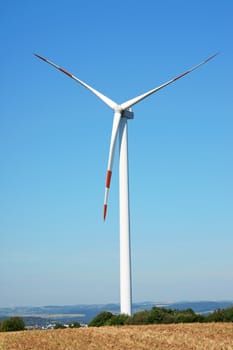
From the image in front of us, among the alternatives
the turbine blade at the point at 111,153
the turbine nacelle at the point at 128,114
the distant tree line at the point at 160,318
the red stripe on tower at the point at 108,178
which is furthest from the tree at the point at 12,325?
A: the turbine nacelle at the point at 128,114

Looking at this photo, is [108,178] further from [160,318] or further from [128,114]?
[160,318]

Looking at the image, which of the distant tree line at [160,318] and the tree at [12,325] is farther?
the tree at [12,325]

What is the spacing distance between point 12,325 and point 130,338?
22023 mm

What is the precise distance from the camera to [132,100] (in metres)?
67.8

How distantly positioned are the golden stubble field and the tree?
527 inches

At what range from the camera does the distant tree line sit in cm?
5775

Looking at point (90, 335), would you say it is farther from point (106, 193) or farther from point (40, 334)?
point (106, 193)

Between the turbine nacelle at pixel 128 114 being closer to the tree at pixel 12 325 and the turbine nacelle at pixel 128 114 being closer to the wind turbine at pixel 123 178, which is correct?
the wind turbine at pixel 123 178

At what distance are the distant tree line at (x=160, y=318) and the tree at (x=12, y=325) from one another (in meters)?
7.41

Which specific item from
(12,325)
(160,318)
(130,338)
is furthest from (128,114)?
(130,338)

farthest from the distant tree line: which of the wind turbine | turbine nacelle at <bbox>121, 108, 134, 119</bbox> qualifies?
turbine nacelle at <bbox>121, 108, 134, 119</bbox>

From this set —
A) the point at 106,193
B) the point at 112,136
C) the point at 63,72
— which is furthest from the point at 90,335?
the point at 63,72

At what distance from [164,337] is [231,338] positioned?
A: 4.69m

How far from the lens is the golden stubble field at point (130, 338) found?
136ft
